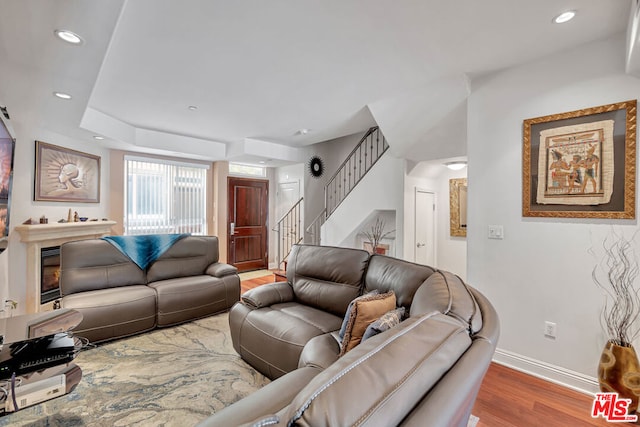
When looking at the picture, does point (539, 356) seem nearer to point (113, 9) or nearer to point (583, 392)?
point (583, 392)

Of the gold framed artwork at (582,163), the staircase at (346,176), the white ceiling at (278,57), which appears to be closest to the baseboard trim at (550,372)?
the gold framed artwork at (582,163)

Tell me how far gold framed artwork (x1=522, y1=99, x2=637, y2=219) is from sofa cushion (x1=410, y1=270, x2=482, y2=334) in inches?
53.9

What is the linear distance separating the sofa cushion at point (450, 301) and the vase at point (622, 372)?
1.36 metres

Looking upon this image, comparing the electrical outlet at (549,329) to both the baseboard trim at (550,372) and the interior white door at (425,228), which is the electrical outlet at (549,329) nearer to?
the baseboard trim at (550,372)

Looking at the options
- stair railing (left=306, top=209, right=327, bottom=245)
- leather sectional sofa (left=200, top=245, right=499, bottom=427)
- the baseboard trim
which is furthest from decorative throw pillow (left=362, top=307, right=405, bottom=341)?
stair railing (left=306, top=209, right=327, bottom=245)

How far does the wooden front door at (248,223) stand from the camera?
604cm

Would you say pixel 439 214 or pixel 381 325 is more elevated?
pixel 439 214

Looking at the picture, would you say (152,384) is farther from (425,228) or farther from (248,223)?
(248,223)

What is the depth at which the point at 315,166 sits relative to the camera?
19.8 ft

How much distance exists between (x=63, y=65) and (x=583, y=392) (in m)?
4.49

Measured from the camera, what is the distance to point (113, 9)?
151 centimetres

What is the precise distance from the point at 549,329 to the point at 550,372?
1.09ft

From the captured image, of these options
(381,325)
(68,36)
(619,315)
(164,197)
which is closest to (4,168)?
(68,36)

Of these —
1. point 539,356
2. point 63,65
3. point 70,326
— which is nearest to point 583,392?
point 539,356
